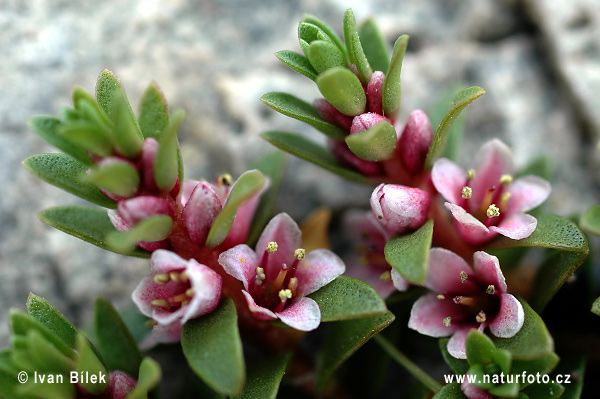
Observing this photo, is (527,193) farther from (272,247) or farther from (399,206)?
(272,247)

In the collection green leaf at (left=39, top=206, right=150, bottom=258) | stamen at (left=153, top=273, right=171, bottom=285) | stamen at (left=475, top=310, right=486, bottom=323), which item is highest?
green leaf at (left=39, top=206, right=150, bottom=258)

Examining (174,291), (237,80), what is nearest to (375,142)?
(174,291)

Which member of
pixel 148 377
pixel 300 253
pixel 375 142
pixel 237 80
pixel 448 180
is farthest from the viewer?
pixel 237 80

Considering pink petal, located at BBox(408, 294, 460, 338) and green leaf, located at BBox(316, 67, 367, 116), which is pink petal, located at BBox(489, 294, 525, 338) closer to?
pink petal, located at BBox(408, 294, 460, 338)

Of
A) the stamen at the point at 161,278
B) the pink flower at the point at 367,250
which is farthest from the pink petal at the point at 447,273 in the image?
the stamen at the point at 161,278

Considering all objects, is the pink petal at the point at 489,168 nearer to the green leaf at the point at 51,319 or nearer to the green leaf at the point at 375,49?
the green leaf at the point at 375,49

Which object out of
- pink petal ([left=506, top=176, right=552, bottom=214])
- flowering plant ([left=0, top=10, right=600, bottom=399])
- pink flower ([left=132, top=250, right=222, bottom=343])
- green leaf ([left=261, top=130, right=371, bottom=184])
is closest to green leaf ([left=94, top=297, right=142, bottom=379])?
flowering plant ([left=0, top=10, right=600, bottom=399])

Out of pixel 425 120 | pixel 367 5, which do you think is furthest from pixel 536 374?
pixel 367 5
